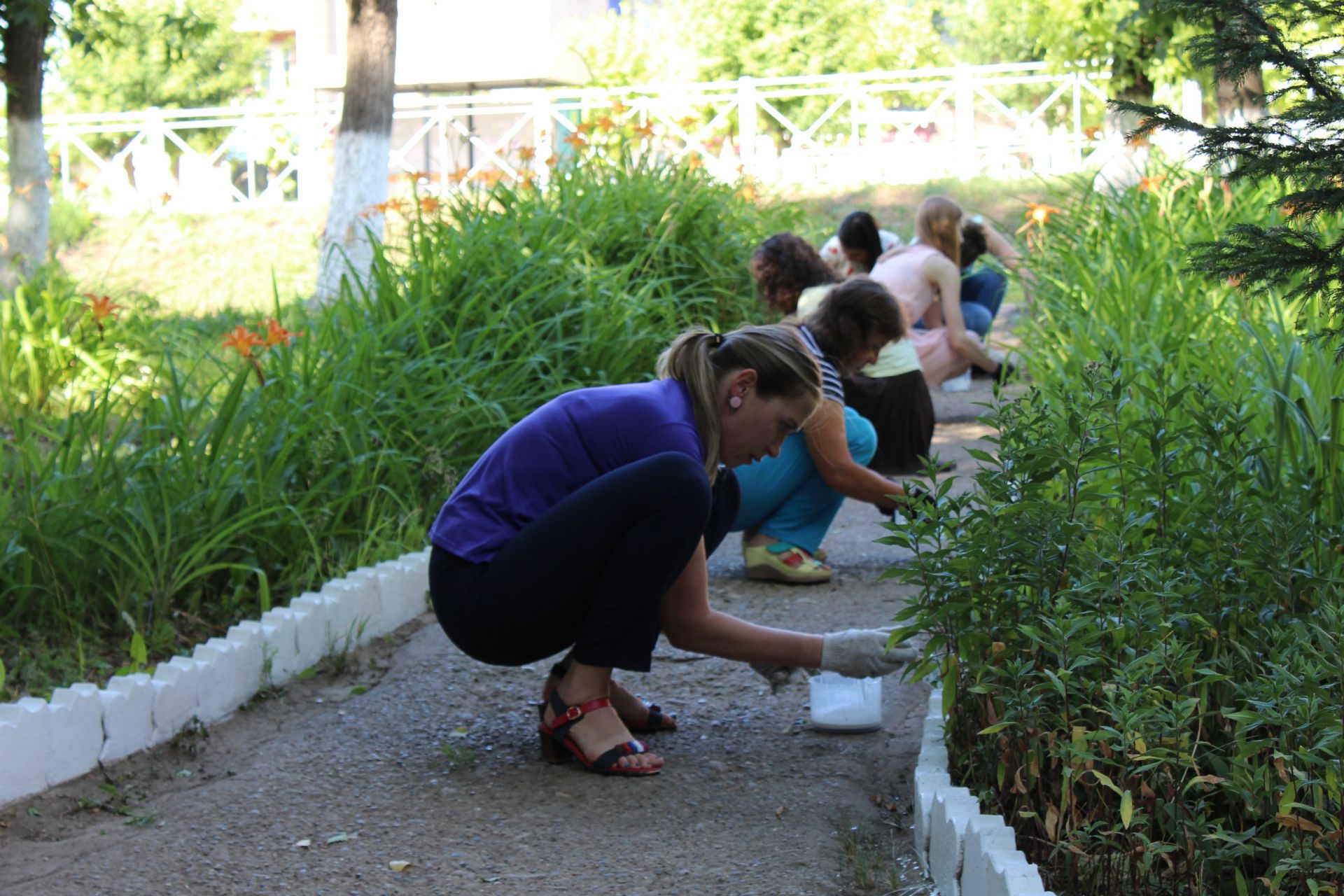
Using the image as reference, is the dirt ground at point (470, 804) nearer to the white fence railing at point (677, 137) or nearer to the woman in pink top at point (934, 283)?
the woman in pink top at point (934, 283)

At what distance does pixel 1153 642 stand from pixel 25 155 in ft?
22.7

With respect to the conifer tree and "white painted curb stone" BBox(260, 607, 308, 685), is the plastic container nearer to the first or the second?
the conifer tree

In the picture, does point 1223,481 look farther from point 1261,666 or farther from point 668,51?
point 668,51

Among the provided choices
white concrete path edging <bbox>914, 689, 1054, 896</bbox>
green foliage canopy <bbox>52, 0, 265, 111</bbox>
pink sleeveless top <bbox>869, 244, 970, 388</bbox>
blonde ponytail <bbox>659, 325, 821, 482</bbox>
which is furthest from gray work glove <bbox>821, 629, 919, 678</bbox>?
green foliage canopy <bbox>52, 0, 265, 111</bbox>

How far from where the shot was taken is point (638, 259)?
584cm

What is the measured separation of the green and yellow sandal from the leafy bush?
52.7 inches

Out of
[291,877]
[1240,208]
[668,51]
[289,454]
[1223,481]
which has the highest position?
[668,51]

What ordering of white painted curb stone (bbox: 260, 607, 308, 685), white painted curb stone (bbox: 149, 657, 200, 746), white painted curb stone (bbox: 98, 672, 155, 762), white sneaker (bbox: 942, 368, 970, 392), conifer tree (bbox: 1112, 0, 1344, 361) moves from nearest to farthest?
conifer tree (bbox: 1112, 0, 1344, 361) → white painted curb stone (bbox: 98, 672, 155, 762) → white painted curb stone (bbox: 149, 657, 200, 746) → white painted curb stone (bbox: 260, 607, 308, 685) → white sneaker (bbox: 942, 368, 970, 392)

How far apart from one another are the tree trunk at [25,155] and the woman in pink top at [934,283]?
418cm

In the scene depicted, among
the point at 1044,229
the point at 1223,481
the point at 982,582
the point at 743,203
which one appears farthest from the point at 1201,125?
the point at 1044,229

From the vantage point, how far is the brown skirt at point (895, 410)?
5.14m

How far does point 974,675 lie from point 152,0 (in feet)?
105

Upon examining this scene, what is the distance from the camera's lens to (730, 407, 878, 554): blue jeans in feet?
13.7

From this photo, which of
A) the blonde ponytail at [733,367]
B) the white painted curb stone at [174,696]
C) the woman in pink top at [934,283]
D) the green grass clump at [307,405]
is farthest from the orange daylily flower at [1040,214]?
the white painted curb stone at [174,696]
